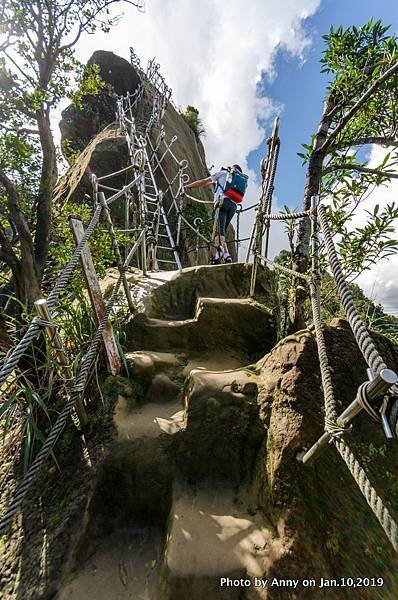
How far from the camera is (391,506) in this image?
1.47 metres

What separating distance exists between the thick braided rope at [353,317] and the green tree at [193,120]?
17.6 meters

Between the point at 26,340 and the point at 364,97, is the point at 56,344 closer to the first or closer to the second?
the point at 26,340

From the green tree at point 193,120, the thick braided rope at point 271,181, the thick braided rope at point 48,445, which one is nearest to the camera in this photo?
the thick braided rope at point 48,445

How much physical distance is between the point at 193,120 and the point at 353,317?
18630 mm

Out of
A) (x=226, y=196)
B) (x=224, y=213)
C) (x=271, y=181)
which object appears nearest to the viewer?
(x=271, y=181)

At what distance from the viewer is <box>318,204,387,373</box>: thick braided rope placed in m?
0.79

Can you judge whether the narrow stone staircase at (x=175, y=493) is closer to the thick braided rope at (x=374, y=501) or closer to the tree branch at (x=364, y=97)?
the thick braided rope at (x=374, y=501)

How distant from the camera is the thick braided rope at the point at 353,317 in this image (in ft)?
2.60

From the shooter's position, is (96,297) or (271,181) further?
(271,181)

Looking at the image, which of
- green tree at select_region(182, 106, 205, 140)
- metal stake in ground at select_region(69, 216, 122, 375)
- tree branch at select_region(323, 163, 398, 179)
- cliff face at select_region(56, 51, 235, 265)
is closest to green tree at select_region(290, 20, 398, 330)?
tree branch at select_region(323, 163, 398, 179)

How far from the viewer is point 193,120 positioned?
16.2m

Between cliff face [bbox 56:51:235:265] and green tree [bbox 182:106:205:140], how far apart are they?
1214 millimetres

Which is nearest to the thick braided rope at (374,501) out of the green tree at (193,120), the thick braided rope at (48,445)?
the thick braided rope at (48,445)

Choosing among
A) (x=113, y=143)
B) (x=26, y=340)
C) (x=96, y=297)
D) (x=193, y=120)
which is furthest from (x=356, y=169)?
(x=193, y=120)
